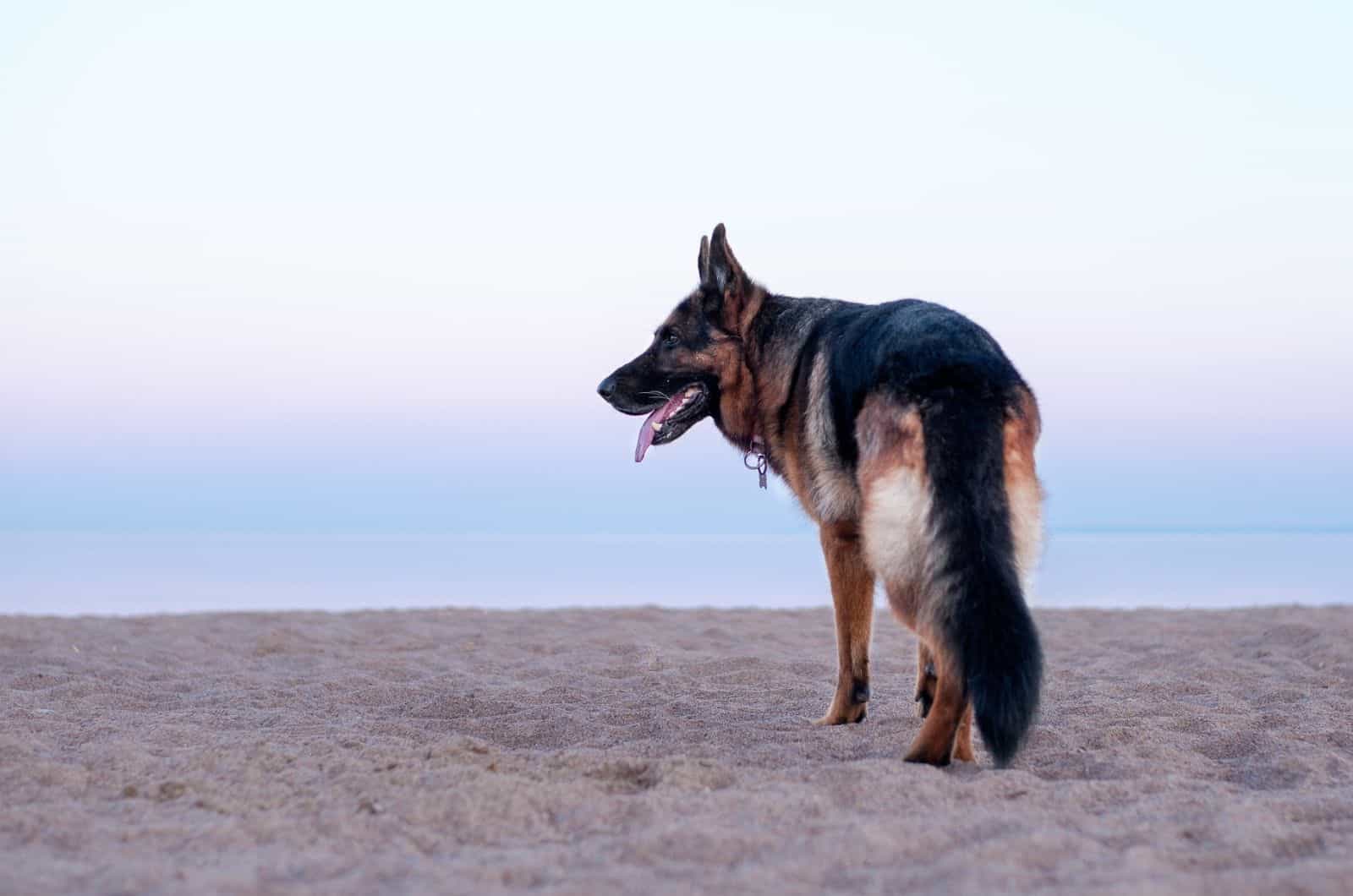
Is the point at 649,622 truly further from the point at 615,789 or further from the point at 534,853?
the point at 534,853

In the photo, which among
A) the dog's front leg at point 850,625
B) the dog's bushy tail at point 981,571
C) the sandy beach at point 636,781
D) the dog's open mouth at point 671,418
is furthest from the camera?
the dog's open mouth at point 671,418

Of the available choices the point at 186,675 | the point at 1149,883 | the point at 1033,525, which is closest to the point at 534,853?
the point at 1149,883

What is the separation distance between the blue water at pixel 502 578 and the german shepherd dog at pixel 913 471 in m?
5.90

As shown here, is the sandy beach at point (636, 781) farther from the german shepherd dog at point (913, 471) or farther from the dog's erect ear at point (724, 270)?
the dog's erect ear at point (724, 270)

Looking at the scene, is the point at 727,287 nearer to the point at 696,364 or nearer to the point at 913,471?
the point at 696,364

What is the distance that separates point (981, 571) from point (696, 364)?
2356 mm

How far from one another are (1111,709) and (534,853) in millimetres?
3701

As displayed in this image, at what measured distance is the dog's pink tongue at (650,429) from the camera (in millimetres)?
5887

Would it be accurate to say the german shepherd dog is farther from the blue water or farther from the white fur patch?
the blue water

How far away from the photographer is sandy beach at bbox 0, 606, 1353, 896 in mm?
2836

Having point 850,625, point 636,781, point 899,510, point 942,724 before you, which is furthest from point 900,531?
point 850,625

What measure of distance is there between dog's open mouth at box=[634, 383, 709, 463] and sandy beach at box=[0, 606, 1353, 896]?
1350mm

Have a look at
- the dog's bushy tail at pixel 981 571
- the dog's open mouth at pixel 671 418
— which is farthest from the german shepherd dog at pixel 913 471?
the dog's open mouth at pixel 671 418

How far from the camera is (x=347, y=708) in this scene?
5852 mm
